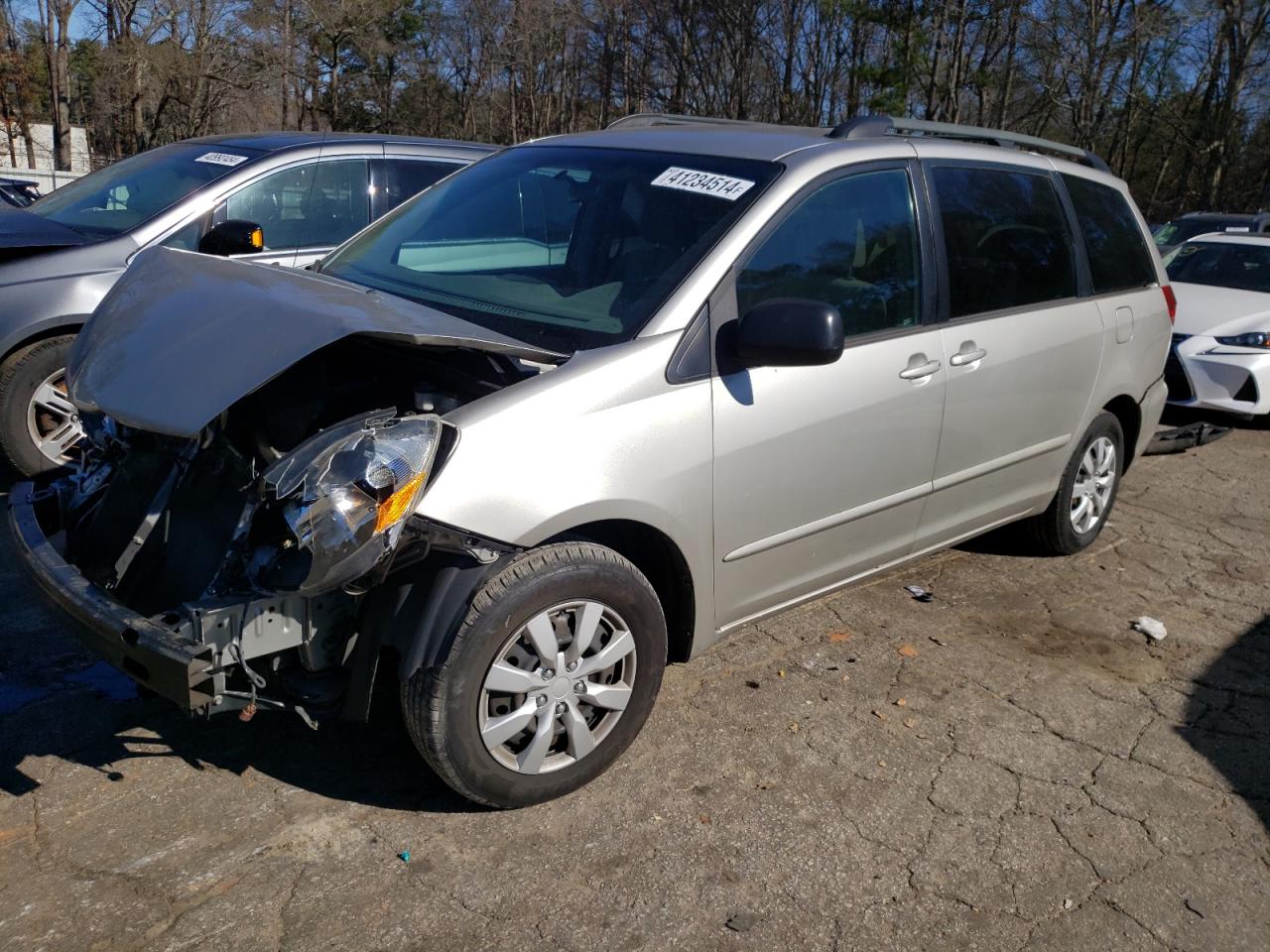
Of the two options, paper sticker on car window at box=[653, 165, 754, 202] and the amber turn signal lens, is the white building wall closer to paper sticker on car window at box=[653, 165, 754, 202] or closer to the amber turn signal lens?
paper sticker on car window at box=[653, 165, 754, 202]

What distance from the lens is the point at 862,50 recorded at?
1133 inches

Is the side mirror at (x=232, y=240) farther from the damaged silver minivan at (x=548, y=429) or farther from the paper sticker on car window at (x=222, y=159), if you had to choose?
the paper sticker on car window at (x=222, y=159)

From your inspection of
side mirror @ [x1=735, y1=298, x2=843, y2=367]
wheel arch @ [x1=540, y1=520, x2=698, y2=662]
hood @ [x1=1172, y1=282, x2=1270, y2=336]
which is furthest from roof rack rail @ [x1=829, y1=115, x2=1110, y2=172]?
hood @ [x1=1172, y1=282, x2=1270, y2=336]

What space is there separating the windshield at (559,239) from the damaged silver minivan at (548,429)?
1cm

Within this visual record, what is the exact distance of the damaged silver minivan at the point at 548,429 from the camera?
2.75 metres

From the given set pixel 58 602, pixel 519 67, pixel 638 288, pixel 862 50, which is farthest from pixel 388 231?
pixel 519 67

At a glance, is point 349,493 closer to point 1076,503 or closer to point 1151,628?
point 1151,628

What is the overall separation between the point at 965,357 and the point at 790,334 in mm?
1219

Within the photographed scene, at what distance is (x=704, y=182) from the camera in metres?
3.62

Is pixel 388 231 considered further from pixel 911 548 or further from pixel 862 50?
pixel 862 50

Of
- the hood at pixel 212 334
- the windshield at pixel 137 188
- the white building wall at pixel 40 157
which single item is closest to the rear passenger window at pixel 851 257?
the hood at pixel 212 334

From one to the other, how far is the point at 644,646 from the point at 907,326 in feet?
5.16

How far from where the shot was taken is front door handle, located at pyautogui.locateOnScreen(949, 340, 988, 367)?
4051mm

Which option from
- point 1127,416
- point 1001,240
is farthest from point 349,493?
point 1127,416
